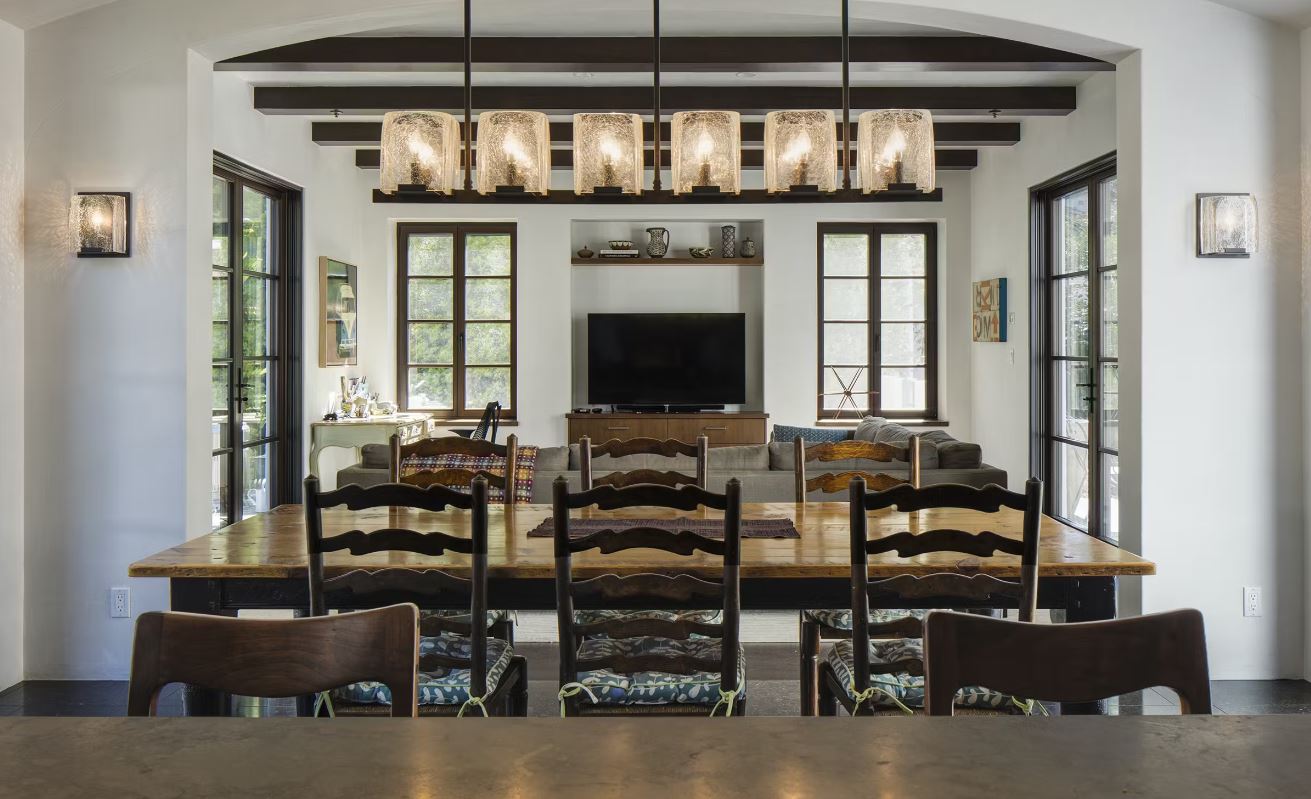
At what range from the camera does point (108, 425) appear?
149 inches

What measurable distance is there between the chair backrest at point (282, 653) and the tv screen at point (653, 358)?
7105 mm

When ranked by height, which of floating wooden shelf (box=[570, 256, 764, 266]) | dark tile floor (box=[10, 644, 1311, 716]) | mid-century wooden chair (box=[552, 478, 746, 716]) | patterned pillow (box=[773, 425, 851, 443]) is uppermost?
floating wooden shelf (box=[570, 256, 764, 266])

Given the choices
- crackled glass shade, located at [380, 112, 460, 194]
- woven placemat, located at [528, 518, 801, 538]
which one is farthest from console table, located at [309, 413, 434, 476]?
woven placemat, located at [528, 518, 801, 538]

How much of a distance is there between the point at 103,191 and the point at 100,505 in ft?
4.02

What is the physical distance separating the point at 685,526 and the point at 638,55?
268cm

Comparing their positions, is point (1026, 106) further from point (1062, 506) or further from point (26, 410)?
point (26, 410)

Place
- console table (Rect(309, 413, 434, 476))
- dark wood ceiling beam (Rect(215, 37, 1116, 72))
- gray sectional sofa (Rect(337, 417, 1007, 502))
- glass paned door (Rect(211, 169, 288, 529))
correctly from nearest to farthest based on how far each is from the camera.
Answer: gray sectional sofa (Rect(337, 417, 1007, 502)) → dark wood ceiling beam (Rect(215, 37, 1116, 72)) → glass paned door (Rect(211, 169, 288, 529)) → console table (Rect(309, 413, 434, 476))

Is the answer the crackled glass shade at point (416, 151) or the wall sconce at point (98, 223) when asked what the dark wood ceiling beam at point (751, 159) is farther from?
the crackled glass shade at point (416, 151)

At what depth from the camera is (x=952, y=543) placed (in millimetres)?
2186

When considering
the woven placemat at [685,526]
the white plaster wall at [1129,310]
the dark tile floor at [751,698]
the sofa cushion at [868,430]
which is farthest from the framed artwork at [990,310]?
the woven placemat at [685,526]

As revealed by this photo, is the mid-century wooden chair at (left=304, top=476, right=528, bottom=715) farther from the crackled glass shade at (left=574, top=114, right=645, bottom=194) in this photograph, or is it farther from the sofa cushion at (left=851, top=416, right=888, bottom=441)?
the sofa cushion at (left=851, top=416, right=888, bottom=441)

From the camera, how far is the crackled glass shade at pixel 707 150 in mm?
3057

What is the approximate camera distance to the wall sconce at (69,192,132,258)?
12.2ft

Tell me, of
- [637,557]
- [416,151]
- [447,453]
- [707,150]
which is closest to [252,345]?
[447,453]
